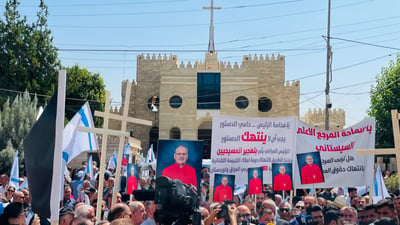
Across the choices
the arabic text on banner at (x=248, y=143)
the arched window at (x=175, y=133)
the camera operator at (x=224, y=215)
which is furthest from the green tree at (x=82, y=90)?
the camera operator at (x=224, y=215)

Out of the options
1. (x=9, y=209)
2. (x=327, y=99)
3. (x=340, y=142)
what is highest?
(x=327, y=99)

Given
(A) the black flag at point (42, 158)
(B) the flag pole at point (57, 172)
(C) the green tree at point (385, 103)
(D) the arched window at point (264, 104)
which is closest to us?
(B) the flag pole at point (57, 172)

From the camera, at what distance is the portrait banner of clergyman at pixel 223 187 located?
9531 millimetres

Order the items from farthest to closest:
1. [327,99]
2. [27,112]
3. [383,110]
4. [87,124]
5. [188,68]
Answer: [188,68], [383,110], [27,112], [327,99], [87,124]

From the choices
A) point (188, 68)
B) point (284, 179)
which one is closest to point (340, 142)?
point (284, 179)

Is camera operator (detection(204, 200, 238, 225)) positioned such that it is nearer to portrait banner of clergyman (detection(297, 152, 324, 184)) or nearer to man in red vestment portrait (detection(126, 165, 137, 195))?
portrait banner of clergyman (detection(297, 152, 324, 184))

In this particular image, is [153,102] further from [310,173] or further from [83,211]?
[83,211]

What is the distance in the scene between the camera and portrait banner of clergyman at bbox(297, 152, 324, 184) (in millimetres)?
9062

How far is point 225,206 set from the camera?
4.27 meters

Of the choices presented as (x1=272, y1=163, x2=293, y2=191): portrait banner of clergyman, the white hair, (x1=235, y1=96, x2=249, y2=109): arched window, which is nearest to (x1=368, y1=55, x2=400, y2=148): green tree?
(x1=235, y1=96, x2=249, y2=109): arched window

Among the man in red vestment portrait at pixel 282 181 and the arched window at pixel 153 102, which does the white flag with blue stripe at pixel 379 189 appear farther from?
the arched window at pixel 153 102

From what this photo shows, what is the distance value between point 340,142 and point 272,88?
33.0 m

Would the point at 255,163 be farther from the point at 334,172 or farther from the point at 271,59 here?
the point at 271,59

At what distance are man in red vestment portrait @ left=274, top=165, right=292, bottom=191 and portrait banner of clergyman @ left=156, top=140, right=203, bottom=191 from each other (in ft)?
9.33
